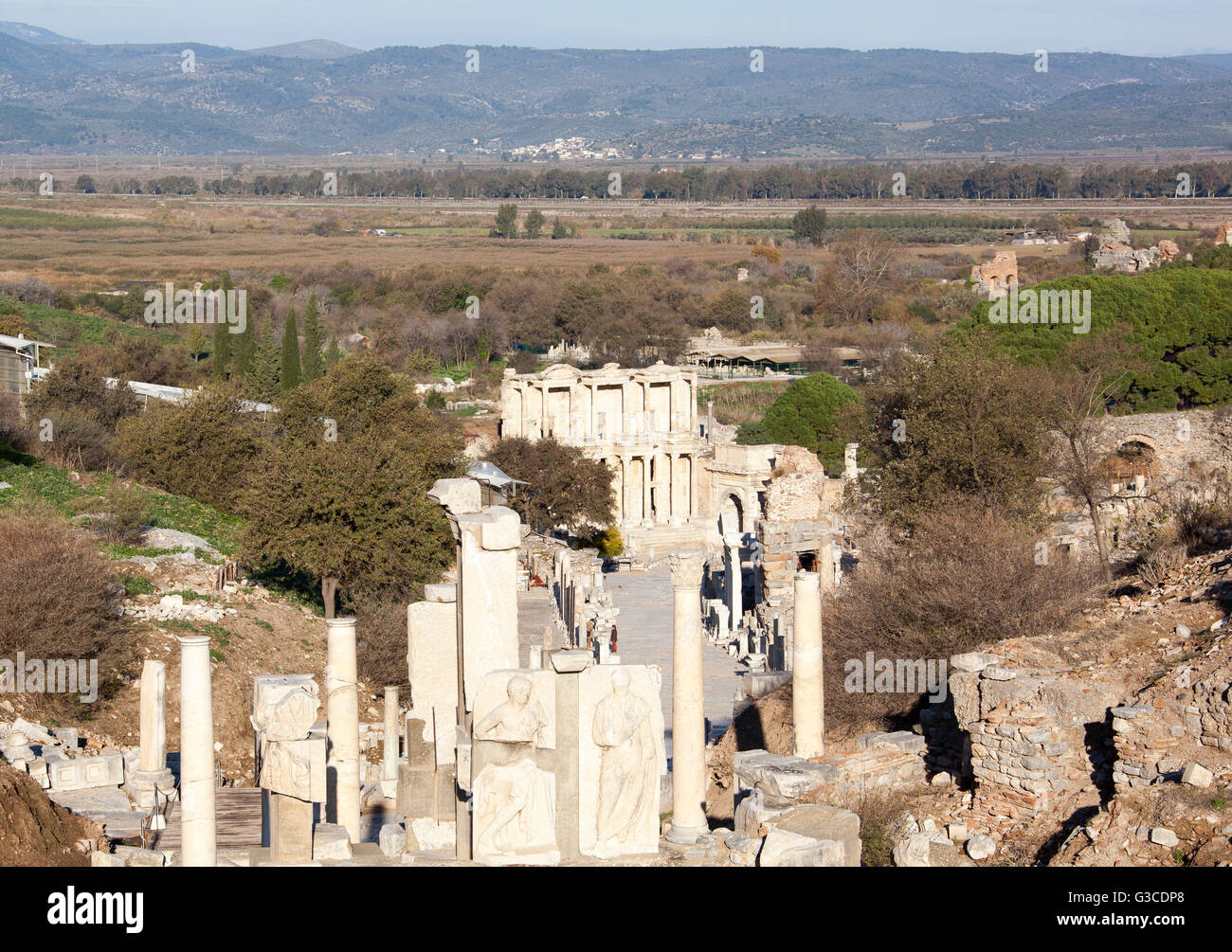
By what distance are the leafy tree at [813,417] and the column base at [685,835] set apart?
1626 inches

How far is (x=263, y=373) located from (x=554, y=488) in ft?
54.4

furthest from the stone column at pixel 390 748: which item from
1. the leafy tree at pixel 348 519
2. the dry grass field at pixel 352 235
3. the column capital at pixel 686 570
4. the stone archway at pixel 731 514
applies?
the dry grass field at pixel 352 235

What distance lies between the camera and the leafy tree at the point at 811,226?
452ft

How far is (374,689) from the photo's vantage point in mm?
25062

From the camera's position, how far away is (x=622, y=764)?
10664mm

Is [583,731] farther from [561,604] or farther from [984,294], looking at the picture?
[984,294]

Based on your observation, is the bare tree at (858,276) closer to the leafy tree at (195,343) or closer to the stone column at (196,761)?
the leafy tree at (195,343)

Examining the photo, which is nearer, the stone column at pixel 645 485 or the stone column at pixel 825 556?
the stone column at pixel 825 556

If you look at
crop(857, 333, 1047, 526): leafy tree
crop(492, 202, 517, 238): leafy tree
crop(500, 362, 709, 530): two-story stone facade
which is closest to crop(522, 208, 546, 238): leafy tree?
crop(492, 202, 517, 238): leafy tree

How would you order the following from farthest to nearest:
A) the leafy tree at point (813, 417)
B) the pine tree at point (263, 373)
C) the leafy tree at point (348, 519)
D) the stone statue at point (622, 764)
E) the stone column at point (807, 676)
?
the pine tree at point (263, 373) → the leafy tree at point (813, 417) → the leafy tree at point (348, 519) → the stone column at point (807, 676) → the stone statue at point (622, 764)

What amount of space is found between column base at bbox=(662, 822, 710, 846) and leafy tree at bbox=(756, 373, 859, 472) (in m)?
41.3

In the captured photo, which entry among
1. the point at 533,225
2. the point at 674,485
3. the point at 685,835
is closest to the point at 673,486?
the point at 674,485

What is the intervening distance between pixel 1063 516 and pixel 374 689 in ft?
46.8

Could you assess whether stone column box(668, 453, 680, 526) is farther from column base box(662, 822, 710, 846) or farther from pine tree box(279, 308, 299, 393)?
column base box(662, 822, 710, 846)
